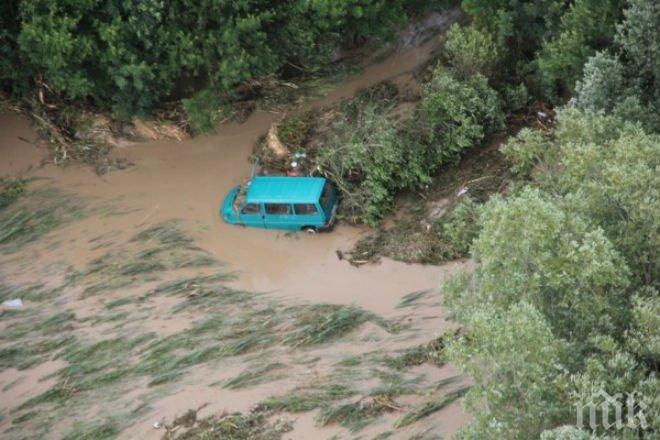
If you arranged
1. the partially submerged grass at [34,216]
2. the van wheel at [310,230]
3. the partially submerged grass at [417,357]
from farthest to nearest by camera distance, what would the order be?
1. the partially submerged grass at [34,216]
2. the van wheel at [310,230]
3. the partially submerged grass at [417,357]

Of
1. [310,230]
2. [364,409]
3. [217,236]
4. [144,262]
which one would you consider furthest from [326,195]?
[364,409]

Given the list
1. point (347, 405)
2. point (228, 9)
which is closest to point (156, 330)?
point (347, 405)

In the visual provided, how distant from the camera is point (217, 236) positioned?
14.7 meters

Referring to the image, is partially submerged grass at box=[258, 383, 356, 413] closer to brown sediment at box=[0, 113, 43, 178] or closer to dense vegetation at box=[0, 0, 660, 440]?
dense vegetation at box=[0, 0, 660, 440]

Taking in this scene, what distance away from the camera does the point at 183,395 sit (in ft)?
38.8

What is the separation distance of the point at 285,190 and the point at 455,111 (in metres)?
3.50

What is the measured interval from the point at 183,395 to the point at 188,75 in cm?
775

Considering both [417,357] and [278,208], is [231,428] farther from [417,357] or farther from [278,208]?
[278,208]

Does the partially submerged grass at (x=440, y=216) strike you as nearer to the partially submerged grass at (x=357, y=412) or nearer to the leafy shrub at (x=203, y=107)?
the partially submerged grass at (x=357, y=412)

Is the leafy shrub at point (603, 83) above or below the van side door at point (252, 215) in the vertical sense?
above

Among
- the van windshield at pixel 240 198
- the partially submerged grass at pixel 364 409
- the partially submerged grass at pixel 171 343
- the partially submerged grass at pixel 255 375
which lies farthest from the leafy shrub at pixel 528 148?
the van windshield at pixel 240 198

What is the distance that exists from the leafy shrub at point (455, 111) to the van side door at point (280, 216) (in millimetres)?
2973

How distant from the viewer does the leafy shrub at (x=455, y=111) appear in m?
14.5

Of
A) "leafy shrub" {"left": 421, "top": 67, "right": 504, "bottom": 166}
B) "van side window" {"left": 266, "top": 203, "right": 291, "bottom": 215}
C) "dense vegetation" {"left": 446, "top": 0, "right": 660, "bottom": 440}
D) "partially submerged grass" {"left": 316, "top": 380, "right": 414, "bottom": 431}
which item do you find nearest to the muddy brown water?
"partially submerged grass" {"left": 316, "top": 380, "right": 414, "bottom": 431}
